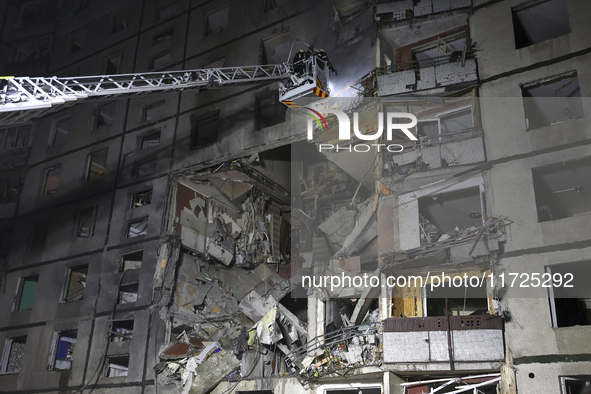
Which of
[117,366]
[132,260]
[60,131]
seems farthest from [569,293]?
[60,131]

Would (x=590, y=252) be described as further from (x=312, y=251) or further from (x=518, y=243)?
(x=312, y=251)

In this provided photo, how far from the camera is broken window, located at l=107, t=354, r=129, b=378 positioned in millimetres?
24281

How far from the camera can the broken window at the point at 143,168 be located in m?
28.0

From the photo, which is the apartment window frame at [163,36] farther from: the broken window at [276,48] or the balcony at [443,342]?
the balcony at [443,342]

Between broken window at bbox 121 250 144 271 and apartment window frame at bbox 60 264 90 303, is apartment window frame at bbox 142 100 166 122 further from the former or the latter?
apartment window frame at bbox 60 264 90 303

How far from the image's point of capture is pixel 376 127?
22.0 meters

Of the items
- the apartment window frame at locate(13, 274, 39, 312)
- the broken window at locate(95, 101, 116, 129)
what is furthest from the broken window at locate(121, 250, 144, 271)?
the broken window at locate(95, 101, 116, 129)

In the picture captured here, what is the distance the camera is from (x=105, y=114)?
3228 cm

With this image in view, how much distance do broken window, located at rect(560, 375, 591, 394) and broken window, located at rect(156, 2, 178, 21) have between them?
27556 millimetres

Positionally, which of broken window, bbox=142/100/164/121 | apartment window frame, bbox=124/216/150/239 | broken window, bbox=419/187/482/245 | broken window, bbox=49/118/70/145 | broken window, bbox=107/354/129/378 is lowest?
broken window, bbox=107/354/129/378

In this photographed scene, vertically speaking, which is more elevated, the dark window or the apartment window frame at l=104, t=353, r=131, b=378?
the dark window

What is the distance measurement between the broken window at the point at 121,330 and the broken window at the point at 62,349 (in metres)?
2.58

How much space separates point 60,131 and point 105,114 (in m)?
3.93

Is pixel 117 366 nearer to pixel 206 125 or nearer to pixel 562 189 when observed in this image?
pixel 206 125
